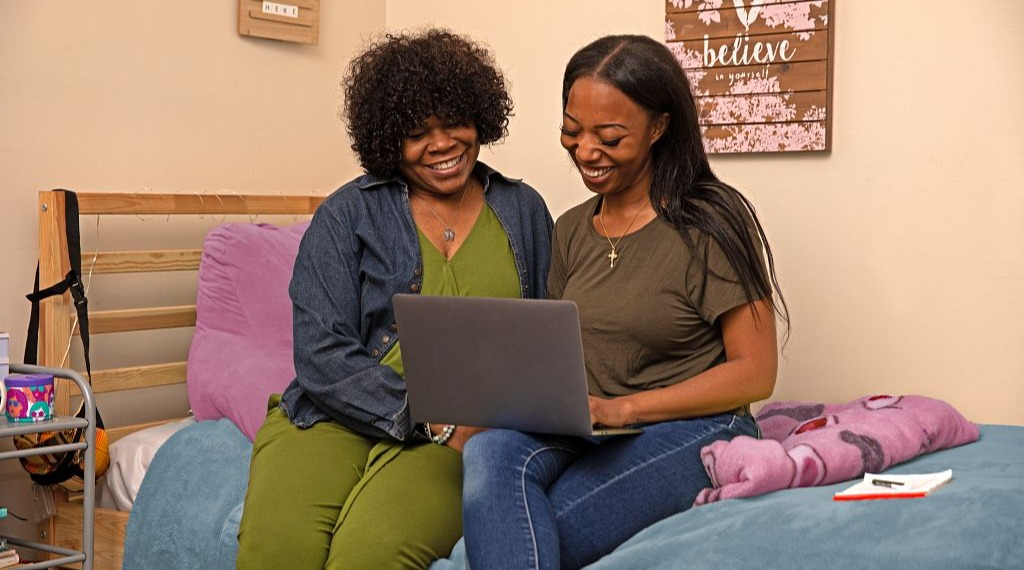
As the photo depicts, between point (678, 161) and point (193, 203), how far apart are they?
47.4 inches

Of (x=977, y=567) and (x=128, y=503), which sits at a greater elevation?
(x=977, y=567)

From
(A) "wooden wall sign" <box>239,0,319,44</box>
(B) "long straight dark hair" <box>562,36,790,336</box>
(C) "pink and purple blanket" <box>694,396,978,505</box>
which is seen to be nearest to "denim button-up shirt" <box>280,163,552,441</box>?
(B) "long straight dark hair" <box>562,36,790,336</box>

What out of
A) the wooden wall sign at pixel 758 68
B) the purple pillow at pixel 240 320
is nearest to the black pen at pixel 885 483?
the wooden wall sign at pixel 758 68

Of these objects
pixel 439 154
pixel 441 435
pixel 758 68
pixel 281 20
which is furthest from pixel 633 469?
pixel 281 20

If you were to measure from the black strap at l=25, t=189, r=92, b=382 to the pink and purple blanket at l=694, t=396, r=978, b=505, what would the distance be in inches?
48.9

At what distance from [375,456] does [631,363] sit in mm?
411

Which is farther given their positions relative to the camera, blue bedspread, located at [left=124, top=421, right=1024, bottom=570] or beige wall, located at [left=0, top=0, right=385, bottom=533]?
beige wall, located at [left=0, top=0, right=385, bottom=533]

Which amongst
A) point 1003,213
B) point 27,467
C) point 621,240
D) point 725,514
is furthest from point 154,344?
point 1003,213

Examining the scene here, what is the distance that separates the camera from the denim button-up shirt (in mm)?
1737

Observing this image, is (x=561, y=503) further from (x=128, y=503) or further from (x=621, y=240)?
(x=128, y=503)

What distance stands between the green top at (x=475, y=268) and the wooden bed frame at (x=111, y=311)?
30.4 inches

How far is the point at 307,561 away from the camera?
1.58 metres

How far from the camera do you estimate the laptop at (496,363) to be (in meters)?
1.38

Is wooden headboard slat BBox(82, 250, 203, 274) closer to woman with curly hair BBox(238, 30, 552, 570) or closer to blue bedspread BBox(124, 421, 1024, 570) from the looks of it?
woman with curly hair BBox(238, 30, 552, 570)
